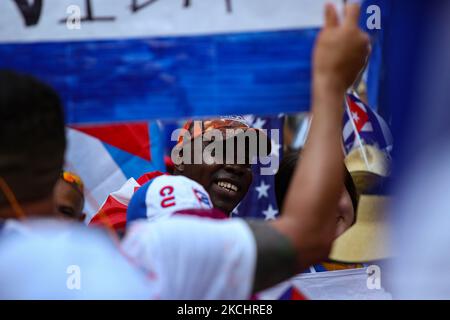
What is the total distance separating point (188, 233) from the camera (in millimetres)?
1312

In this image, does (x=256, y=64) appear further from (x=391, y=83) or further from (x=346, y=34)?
(x=346, y=34)

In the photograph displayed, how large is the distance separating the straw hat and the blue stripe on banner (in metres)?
0.98

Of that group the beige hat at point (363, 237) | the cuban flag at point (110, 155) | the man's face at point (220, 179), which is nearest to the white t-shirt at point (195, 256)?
the beige hat at point (363, 237)

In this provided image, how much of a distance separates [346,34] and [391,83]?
4.11 feet

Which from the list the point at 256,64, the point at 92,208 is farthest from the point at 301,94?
the point at 92,208

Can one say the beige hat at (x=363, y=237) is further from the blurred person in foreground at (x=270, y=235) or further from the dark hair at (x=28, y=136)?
the dark hair at (x=28, y=136)

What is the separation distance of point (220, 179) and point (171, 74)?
3.53 ft

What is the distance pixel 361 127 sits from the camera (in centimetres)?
316

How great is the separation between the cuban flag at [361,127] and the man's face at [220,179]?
1.59 ft

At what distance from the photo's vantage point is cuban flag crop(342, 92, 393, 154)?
3008mm

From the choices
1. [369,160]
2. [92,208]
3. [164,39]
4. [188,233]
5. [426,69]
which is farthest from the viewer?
[92,208]

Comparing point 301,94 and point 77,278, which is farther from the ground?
point 301,94

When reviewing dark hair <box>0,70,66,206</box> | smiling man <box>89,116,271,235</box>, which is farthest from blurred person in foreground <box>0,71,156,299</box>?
smiling man <box>89,116,271,235</box>

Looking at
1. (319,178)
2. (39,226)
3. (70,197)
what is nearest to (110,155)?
(70,197)
